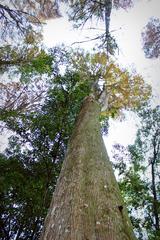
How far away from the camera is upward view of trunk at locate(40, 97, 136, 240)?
2.33 m

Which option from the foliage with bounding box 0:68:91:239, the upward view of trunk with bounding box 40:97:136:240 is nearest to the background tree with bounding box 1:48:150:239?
the foliage with bounding box 0:68:91:239

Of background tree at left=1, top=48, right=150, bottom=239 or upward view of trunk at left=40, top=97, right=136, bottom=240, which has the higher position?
background tree at left=1, top=48, right=150, bottom=239

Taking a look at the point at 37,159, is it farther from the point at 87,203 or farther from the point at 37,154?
the point at 87,203

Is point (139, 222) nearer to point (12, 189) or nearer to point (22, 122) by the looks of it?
point (12, 189)

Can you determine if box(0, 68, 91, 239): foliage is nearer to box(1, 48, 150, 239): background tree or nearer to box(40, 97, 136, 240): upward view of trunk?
box(1, 48, 150, 239): background tree

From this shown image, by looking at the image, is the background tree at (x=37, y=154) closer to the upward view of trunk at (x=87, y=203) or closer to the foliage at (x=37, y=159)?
the foliage at (x=37, y=159)

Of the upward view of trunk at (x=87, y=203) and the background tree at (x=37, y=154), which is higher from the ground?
the background tree at (x=37, y=154)

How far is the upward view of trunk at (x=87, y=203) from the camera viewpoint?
91.8 inches

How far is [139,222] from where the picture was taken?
970 cm

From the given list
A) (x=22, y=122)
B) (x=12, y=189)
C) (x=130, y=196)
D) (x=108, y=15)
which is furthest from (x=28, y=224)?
(x=108, y=15)

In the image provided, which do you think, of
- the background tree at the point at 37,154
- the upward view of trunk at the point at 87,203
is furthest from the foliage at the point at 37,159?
the upward view of trunk at the point at 87,203

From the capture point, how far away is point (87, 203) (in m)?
2.75

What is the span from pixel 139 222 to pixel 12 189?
4.76 m

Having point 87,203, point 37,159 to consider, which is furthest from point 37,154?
point 87,203
